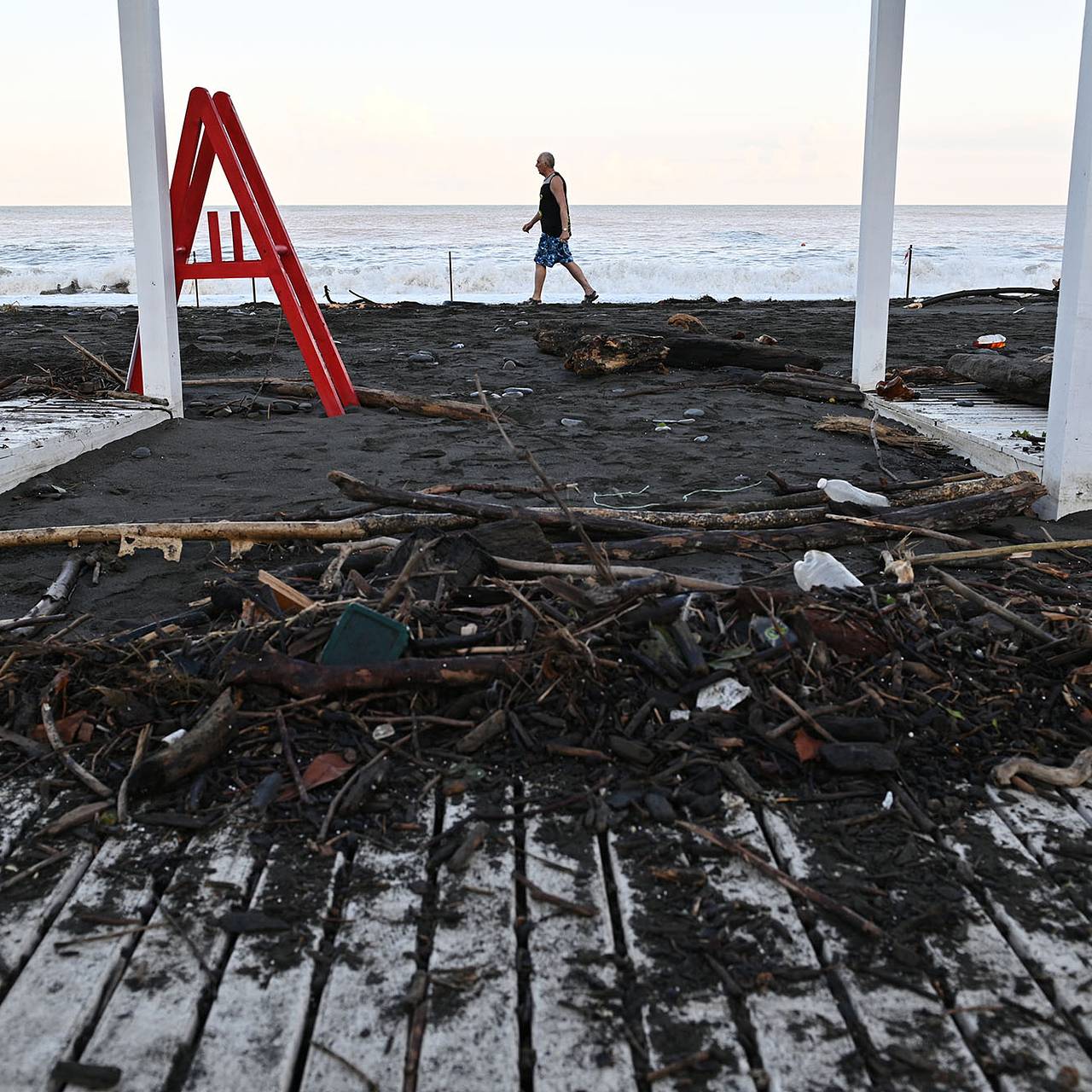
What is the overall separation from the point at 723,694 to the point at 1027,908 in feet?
2.83

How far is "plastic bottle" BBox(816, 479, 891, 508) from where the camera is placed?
4.32 meters

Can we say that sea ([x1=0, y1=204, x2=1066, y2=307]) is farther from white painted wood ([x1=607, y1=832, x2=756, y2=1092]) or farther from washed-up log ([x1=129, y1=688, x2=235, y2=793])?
white painted wood ([x1=607, y1=832, x2=756, y2=1092])

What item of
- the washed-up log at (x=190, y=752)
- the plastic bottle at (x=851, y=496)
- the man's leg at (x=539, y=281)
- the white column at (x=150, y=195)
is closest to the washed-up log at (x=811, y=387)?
the plastic bottle at (x=851, y=496)

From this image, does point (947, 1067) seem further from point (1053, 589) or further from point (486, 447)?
point (486, 447)

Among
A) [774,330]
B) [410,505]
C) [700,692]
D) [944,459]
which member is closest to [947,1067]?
[700,692]

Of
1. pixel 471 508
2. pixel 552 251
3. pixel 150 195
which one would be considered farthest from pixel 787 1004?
pixel 552 251

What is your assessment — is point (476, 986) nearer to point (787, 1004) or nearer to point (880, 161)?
point (787, 1004)

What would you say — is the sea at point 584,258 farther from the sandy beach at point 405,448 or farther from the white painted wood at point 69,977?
the white painted wood at point 69,977

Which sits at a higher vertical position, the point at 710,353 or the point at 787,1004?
the point at 710,353

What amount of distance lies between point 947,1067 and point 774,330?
1133 centimetres

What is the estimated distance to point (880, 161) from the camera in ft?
22.7

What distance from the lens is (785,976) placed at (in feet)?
5.82

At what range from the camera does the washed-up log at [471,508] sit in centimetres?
369

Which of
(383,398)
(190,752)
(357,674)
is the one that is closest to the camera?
(190,752)
